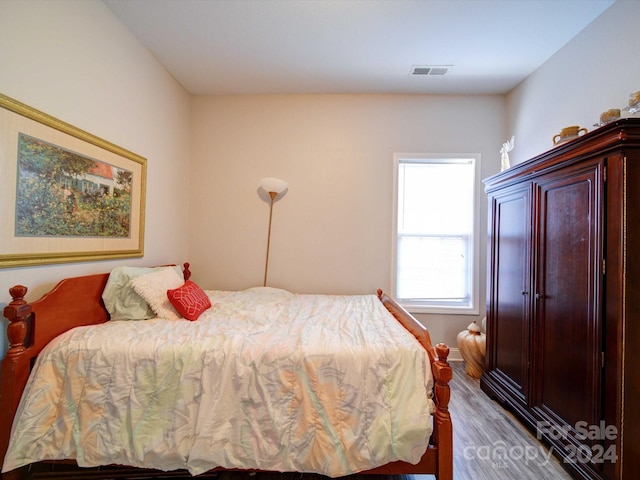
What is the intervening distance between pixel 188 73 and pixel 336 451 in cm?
328

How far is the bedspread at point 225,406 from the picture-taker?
3.91 ft

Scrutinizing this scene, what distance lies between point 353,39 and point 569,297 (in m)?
2.34

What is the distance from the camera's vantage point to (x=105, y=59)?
1.84 meters

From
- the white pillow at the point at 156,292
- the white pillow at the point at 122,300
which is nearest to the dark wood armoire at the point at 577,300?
the white pillow at the point at 156,292

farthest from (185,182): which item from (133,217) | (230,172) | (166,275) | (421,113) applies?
(421,113)

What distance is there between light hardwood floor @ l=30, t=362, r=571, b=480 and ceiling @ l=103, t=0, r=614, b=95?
2.92 m

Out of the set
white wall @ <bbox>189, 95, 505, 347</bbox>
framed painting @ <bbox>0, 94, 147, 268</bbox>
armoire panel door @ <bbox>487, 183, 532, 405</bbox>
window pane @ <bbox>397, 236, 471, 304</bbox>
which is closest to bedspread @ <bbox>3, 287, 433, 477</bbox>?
framed painting @ <bbox>0, 94, 147, 268</bbox>

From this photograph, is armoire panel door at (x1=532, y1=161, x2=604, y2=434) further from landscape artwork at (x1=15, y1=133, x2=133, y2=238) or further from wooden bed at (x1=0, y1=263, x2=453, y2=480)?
landscape artwork at (x1=15, y1=133, x2=133, y2=238)

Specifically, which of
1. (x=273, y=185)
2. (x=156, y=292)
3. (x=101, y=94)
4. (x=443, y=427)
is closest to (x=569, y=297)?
(x=443, y=427)

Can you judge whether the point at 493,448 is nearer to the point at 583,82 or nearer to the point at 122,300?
the point at 122,300

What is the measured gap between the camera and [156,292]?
5.86 feet

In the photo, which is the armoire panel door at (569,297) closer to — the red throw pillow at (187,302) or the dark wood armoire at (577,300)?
the dark wood armoire at (577,300)

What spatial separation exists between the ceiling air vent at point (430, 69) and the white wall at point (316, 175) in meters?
0.38

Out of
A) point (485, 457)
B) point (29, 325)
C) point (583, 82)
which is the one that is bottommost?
point (485, 457)
